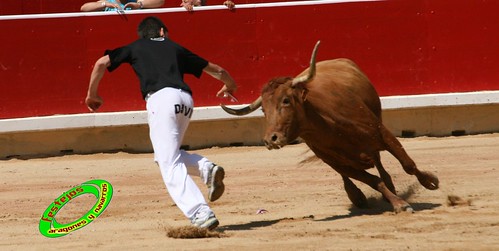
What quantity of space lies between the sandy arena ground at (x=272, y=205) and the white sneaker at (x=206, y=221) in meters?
0.09

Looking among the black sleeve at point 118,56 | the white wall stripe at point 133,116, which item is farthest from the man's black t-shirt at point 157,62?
the white wall stripe at point 133,116

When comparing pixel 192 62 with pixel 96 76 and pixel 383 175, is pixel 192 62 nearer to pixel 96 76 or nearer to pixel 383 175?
pixel 96 76

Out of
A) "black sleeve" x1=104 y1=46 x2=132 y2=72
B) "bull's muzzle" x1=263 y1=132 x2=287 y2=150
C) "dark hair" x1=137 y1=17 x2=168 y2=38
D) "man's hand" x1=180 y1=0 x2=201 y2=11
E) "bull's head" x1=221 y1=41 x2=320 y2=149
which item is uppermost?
"dark hair" x1=137 y1=17 x2=168 y2=38

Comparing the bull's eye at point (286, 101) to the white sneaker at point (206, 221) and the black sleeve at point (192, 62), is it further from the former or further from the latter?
the white sneaker at point (206, 221)

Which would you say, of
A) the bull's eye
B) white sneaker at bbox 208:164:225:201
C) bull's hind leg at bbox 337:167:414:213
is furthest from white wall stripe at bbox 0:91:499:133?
white sneaker at bbox 208:164:225:201

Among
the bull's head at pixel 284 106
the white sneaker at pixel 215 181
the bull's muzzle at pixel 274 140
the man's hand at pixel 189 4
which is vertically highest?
the bull's head at pixel 284 106

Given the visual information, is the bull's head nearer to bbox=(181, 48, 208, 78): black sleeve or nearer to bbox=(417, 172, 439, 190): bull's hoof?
bbox=(181, 48, 208, 78): black sleeve

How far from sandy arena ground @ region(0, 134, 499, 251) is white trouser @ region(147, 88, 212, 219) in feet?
0.81

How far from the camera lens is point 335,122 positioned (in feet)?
26.3

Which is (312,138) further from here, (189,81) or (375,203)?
(189,81)

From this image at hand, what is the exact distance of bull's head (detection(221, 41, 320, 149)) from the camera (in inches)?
305

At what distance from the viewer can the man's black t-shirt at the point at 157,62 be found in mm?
7316

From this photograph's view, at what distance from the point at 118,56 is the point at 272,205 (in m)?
2.07

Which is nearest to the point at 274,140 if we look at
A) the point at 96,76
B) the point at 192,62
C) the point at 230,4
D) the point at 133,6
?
the point at 192,62
